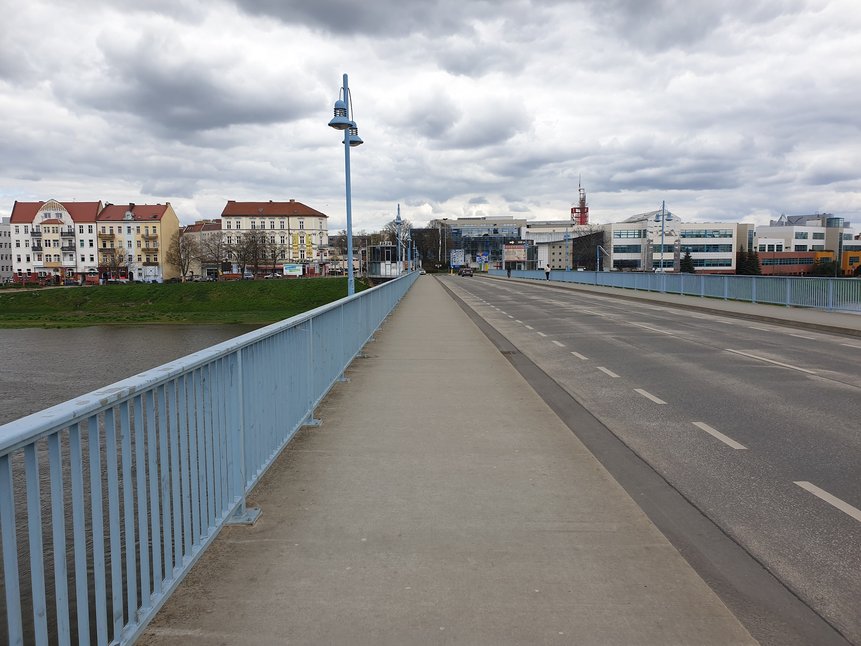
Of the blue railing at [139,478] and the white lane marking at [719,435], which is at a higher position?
the blue railing at [139,478]

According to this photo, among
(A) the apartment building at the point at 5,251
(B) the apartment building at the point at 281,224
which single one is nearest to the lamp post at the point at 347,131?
(B) the apartment building at the point at 281,224

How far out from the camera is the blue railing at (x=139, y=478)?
2246mm

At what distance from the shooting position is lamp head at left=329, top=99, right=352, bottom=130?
16.1 m

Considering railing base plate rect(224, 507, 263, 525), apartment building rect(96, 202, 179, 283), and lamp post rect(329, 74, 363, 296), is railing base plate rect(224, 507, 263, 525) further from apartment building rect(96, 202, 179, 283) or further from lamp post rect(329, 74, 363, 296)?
apartment building rect(96, 202, 179, 283)

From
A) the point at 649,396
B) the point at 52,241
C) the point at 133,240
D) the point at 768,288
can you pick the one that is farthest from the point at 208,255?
the point at 649,396

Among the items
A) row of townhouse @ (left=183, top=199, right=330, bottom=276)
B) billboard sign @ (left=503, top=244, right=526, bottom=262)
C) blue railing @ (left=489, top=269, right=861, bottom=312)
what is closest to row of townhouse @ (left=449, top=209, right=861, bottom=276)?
billboard sign @ (left=503, top=244, right=526, bottom=262)

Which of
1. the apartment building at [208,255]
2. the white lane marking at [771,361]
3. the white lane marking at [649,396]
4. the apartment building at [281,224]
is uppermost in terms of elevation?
the apartment building at [281,224]

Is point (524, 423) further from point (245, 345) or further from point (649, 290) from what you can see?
point (649, 290)

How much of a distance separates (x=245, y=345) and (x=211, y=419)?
66cm

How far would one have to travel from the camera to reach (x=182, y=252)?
114 meters

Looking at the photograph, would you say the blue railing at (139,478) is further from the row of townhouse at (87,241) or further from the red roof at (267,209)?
the red roof at (267,209)

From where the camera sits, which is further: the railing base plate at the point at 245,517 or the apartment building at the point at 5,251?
the apartment building at the point at 5,251

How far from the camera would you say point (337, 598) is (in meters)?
3.28

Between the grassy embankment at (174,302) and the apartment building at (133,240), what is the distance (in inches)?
2054
